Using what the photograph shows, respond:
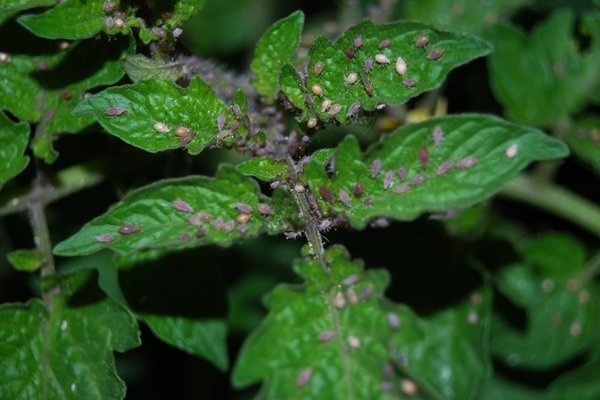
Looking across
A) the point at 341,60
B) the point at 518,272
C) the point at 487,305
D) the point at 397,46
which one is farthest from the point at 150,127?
the point at 518,272

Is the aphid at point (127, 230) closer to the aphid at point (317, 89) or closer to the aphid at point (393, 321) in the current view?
the aphid at point (317, 89)

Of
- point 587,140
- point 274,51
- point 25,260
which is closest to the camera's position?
point 274,51

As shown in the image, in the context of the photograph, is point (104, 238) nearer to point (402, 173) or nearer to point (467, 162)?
point (402, 173)

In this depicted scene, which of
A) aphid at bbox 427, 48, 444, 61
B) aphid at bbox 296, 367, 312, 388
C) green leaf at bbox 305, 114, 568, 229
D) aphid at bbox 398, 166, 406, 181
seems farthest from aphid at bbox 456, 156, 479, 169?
aphid at bbox 296, 367, 312, 388

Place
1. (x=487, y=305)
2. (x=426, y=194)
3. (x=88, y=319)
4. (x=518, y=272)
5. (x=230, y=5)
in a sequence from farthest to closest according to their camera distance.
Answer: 1. (x=230, y=5)
2. (x=518, y=272)
3. (x=487, y=305)
4. (x=88, y=319)
5. (x=426, y=194)

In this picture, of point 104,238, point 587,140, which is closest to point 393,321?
point 104,238

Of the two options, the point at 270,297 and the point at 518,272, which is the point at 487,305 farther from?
the point at 270,297
